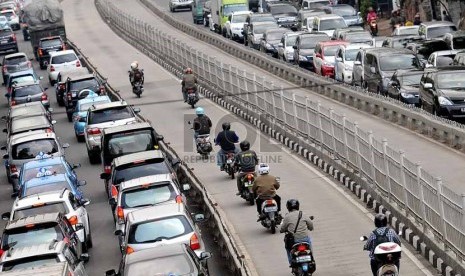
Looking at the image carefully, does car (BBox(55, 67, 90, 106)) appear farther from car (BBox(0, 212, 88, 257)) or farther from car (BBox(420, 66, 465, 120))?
car (BBox(0, 212, 88, 257))

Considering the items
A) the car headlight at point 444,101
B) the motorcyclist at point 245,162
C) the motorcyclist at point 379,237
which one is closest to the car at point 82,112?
the car headlight at point 444,101

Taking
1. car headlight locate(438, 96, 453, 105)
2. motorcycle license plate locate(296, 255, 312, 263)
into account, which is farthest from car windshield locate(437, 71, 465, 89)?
motorcycle license plate locate(296, 255, 312, 263)

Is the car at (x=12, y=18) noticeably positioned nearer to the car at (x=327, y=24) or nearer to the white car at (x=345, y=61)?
the car at (x=327, y=24)

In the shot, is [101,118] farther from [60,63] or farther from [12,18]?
[12,18]

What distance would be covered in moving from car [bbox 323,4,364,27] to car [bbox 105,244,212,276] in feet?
168

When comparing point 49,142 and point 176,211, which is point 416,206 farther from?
point 49,142

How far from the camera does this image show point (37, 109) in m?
41.2

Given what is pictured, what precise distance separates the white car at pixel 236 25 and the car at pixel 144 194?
155 feet

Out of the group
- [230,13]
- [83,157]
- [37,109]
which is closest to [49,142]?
[83,157]

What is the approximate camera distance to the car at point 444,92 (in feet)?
113

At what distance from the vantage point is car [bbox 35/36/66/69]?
6575 cm

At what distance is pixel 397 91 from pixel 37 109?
11113mm

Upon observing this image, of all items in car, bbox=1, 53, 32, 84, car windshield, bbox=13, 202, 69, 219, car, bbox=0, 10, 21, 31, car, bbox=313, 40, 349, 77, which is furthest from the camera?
car, bbox=0, 10, 21, 31

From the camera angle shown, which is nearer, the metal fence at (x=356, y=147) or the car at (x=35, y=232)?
the metal fence at (x=356, y=147)
